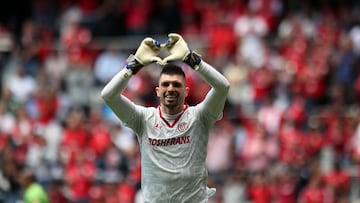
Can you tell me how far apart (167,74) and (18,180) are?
722 cm

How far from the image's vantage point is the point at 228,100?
69.7 ft

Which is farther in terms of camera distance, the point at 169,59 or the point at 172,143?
the point at 172,143

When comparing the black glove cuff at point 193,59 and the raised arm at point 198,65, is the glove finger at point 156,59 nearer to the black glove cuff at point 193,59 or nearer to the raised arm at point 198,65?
the raised arm at point 198,65

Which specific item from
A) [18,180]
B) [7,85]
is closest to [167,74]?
[18,180]

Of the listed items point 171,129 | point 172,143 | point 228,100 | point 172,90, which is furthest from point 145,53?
point 228,100

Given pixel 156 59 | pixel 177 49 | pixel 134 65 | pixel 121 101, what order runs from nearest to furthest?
pixel 156 59 → pixel 177 49 → pixel 134 65 → pixel 121 101

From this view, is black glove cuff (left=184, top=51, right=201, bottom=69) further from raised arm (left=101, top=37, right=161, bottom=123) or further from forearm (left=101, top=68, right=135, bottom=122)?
forearm (left=101, top=68, right=135, bottom=122)

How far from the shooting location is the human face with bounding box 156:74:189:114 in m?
10.9

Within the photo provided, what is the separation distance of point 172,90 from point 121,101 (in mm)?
477

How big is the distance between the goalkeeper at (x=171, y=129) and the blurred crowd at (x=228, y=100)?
655 cm

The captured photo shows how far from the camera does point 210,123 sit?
11164 millimetres

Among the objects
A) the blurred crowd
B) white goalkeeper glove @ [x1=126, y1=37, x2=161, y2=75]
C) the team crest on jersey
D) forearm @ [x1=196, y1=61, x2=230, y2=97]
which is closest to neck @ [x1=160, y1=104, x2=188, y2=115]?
the team crest on jersey

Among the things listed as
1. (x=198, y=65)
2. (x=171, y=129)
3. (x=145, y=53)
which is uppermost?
(x=145, y=53)

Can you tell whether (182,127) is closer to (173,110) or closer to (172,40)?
(173,110)
